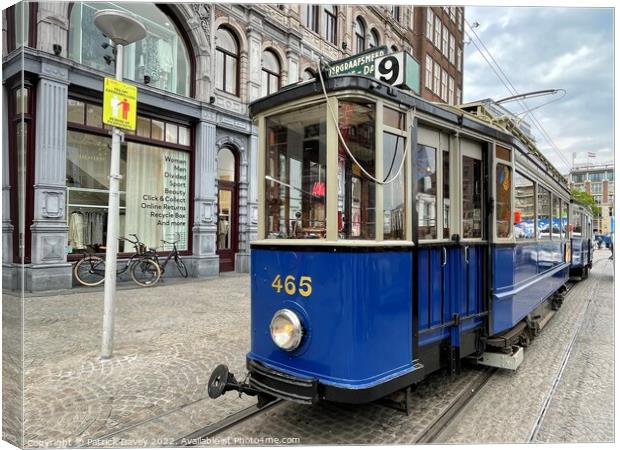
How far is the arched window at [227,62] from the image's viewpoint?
484 inches

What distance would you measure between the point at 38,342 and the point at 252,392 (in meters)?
3.78

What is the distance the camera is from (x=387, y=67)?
3.62 meters

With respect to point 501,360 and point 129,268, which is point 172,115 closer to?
point 129,268

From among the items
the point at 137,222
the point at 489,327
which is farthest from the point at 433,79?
the point at 489,327

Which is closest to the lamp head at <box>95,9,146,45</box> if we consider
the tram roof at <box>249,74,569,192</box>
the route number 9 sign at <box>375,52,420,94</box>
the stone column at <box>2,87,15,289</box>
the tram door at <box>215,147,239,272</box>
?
the stone column at <box>2,87,15,289</box>

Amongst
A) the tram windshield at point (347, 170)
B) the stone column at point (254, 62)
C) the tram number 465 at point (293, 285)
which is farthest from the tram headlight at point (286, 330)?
the stone column at point (254, 62)

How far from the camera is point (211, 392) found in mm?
3115

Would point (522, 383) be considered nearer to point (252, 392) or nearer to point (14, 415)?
point (252, 392)

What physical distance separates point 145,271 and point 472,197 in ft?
29.0

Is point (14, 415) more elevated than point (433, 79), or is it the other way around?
point (433, 79)

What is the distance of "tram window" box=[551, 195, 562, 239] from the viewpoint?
22.7ft

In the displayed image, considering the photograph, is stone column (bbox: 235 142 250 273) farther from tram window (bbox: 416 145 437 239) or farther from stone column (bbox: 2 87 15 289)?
tram window (bbox: 416 145 437 239)

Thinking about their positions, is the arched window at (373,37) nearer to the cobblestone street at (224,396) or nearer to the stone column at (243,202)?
the stone column at (243,202)

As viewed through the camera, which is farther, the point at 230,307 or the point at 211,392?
the point at 230,307
